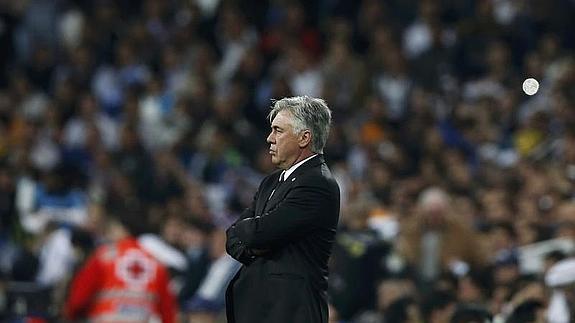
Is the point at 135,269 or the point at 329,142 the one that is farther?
the point at 329,142

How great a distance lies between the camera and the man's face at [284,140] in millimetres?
5984

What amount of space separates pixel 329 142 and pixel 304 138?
8.34 metres

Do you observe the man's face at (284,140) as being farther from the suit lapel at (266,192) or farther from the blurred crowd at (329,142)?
the blurred crowd at (329,142)

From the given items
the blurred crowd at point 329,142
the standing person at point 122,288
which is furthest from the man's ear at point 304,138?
the standing person at point 122,288

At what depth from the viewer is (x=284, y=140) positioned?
6.00 metres

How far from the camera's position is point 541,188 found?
11.5 m

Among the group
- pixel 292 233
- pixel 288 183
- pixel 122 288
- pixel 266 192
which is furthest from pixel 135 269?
pixel 292 233

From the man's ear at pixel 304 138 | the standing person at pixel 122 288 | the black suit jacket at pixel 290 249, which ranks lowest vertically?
the standing person at pixel 122 288

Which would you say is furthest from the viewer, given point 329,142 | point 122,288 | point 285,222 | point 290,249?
point 329,142

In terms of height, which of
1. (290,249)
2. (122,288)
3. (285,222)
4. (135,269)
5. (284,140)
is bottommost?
(122,288)

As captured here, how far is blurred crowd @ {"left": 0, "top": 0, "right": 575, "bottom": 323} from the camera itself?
1080cm

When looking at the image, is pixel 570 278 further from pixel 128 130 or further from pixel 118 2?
pixel 118 2

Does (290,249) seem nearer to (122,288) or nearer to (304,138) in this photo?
(304,138)

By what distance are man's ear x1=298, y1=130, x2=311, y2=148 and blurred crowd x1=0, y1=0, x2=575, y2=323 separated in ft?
8.23
